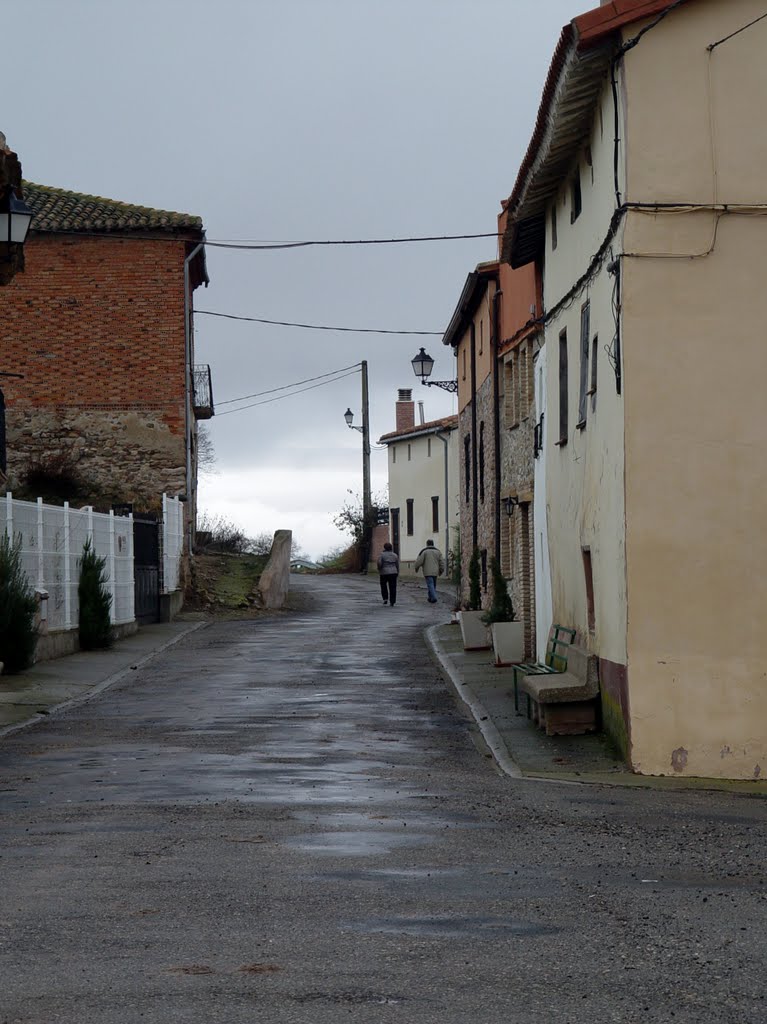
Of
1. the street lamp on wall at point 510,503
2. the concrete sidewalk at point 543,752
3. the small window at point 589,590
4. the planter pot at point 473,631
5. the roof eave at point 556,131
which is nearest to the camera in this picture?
the concrete sidewalk at point 543,752

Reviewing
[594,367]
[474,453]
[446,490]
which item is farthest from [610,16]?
[446,490]

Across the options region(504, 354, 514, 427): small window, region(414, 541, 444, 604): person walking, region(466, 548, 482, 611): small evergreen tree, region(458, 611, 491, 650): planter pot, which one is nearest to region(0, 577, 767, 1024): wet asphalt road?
region(458, 611, 491, 650): planter pot

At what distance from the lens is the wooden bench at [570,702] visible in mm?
14570

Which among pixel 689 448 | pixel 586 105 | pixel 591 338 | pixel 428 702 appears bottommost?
pixel 428 702

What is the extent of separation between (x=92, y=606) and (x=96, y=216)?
45.6 ft

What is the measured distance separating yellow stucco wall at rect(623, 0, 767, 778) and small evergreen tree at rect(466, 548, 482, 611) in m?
17.5

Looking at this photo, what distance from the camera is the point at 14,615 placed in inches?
Result: 799

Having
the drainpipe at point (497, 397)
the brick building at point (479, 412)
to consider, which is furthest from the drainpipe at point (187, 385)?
the drainpipe at point (497, 397)

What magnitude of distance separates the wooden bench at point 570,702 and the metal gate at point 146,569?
52.7ft

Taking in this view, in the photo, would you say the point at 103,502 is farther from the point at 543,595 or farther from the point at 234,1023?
the point at 234,1023

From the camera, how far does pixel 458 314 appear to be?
32688 mm

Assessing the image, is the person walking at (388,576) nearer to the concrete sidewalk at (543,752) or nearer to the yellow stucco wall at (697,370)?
the concrete sidewalk at (543,752)

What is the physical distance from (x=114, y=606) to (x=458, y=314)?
10319 millimetres

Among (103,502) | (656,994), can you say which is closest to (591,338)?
(656,994)
